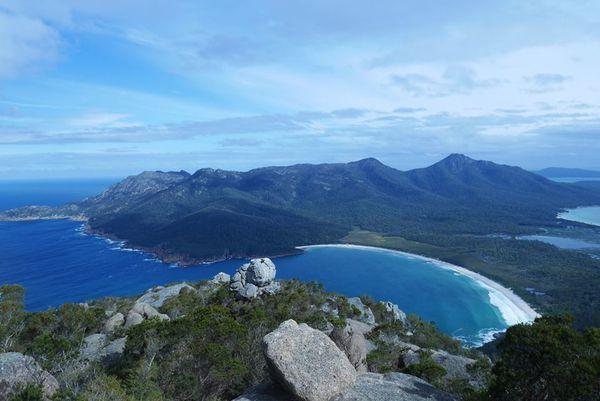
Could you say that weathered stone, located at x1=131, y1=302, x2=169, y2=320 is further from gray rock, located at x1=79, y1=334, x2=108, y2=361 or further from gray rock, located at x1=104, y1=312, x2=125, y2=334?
gray rock, located at x1=79, y1=334, x2=108, y2=361

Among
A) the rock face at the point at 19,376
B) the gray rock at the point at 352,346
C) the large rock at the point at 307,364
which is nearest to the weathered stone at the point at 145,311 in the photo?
the rock face at the point at 19,376

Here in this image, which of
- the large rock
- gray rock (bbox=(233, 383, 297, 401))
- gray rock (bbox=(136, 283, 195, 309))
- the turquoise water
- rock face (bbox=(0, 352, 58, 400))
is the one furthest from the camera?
the turquoise water

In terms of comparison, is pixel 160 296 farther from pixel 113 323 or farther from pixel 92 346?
pixel 92 346

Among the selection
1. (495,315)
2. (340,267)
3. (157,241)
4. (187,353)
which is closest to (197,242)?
(157,241)

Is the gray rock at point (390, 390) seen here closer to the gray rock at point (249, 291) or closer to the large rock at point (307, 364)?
the large rock at point (307, 364)

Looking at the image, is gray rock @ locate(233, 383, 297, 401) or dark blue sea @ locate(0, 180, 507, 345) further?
dark blue sea @ locate(0, 180, 507, 345)

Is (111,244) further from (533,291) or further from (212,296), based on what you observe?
(533,291)

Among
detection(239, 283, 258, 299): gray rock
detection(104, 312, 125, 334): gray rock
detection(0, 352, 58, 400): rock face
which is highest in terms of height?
detection(0, 352, 58, 400): rock face

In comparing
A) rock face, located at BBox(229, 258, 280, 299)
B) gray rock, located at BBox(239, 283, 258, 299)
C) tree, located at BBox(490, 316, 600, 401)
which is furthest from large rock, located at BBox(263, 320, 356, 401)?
rock face, located at BBox(229, 258, 280, 299)
